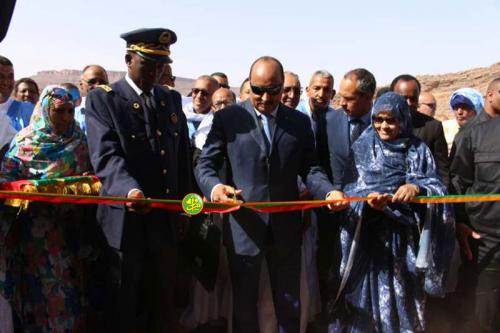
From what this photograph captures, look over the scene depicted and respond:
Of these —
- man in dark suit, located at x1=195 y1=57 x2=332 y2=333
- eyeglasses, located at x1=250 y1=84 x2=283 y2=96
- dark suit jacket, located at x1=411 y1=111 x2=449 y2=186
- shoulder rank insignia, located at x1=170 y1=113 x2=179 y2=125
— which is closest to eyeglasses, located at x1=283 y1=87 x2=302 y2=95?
dark suit jacket, located at x1=411 y1=111 x2=449 y2=186

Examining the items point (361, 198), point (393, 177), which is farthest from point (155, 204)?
point (393, 177)

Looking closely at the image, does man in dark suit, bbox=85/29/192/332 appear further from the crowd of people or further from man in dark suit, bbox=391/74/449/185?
man in dark suit, bbox=391/74/449/185

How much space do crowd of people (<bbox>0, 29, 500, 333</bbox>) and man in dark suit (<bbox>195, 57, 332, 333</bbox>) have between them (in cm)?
1

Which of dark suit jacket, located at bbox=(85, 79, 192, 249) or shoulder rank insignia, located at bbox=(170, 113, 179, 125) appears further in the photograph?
shoulder rank insignia, located at bbox=(170, 113, 179, 125)

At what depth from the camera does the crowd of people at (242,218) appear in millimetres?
3658

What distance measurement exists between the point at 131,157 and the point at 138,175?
14cm

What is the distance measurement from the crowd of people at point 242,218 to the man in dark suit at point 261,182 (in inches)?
0.4

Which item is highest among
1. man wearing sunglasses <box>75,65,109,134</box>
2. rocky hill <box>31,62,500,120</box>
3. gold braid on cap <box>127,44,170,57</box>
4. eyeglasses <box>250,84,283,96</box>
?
rocky hill <box>31,62,500,120</box>

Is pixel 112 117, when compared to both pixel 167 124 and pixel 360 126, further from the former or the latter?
pixel 360 126

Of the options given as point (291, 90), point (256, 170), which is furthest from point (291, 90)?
point (256, 170)

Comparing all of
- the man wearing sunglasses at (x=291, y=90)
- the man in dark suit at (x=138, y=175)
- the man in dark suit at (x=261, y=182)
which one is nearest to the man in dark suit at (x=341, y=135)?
the man in dark suit at (x=261, y=182)

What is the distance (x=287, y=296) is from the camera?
3.96 m

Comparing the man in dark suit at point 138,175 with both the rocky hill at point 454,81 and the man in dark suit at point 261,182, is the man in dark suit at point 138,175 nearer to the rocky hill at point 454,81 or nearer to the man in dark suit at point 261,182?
the man in dark suit at point 261,182

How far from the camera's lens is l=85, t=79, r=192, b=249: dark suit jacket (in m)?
3.50
